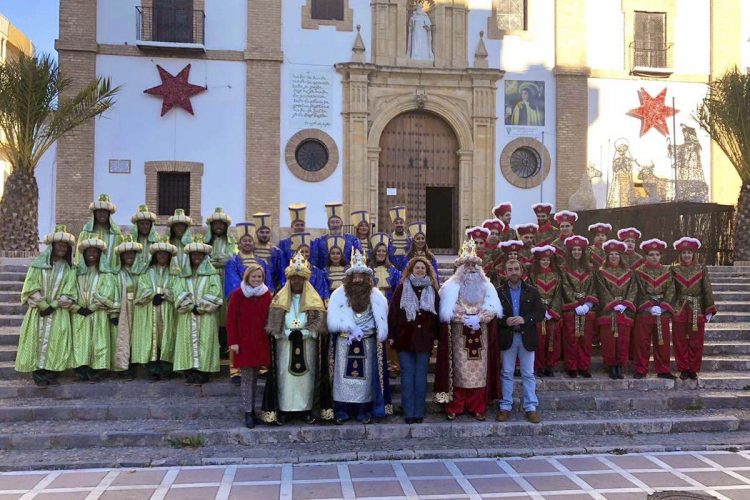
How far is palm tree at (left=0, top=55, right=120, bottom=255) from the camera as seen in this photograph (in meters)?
12.6

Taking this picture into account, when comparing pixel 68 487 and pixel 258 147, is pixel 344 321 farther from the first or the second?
pixel 258 147

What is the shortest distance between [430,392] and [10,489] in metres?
4.46

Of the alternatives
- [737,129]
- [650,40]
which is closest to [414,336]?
[737,129]

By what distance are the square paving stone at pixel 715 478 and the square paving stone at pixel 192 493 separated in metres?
4.25

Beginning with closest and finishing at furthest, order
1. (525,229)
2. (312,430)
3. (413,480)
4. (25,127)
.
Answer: (413,480), (312,430), (525,229), (25,127)

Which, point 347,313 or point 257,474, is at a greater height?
point 347,313

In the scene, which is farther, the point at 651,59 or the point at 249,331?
the point at 651,59

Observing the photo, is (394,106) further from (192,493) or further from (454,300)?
(192,493)

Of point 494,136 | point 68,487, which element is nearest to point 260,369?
point 68,487

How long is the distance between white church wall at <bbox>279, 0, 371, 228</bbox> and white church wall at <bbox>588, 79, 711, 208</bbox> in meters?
6.75

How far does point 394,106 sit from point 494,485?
42.3ft

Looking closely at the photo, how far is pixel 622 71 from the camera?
1781cm

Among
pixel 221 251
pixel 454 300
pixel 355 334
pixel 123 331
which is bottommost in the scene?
pixel 123 331

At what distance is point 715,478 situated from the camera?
5.88 m
